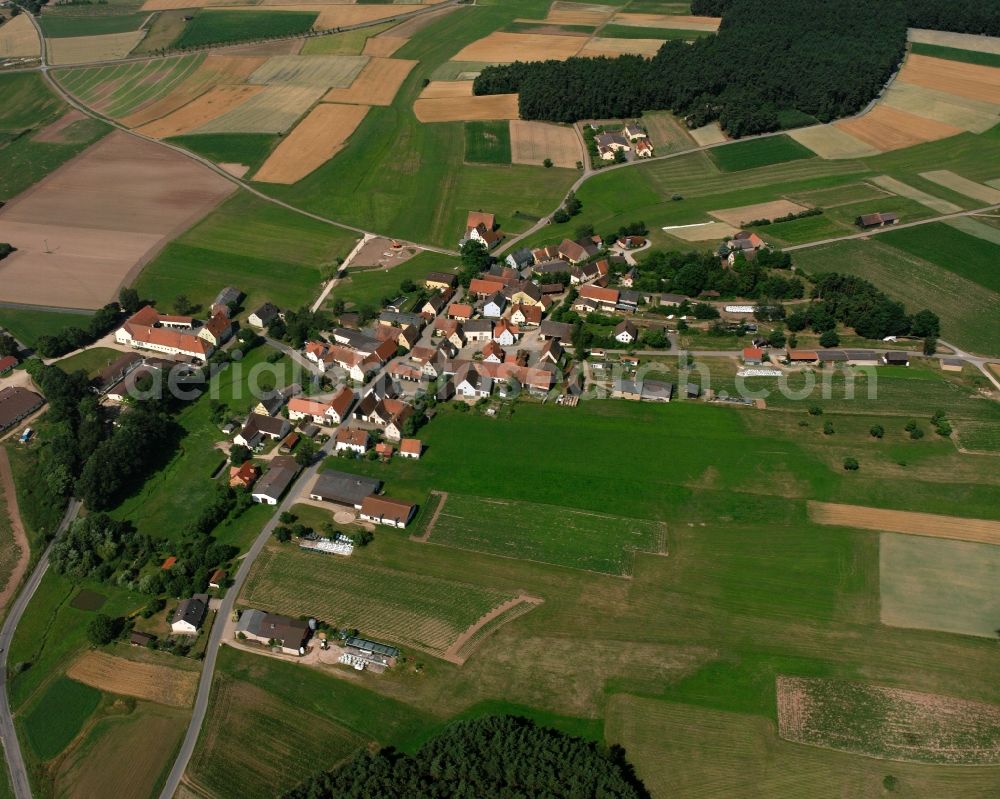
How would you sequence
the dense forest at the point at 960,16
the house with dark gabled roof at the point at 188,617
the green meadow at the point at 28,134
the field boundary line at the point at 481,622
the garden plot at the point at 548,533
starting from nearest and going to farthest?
the field boundary line at the point at 481,622 → the house with dark gabled roof at the point at 188,617 → the garden plot at the point at 548,533 → the green meadow at the point at 28,134 → the dense forest at the point at 960,16

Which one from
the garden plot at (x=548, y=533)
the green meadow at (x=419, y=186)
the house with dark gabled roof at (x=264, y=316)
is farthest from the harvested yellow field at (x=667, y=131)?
the garden plot at (x=548, y=533)

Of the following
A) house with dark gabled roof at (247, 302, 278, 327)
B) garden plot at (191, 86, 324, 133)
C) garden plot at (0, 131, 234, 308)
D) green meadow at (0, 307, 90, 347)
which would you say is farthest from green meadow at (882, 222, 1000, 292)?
green meadow at (0, 307, 90, 347)

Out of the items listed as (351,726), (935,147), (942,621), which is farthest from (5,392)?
(935,147)

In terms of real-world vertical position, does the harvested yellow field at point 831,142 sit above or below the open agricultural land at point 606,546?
above

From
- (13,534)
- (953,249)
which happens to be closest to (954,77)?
(953,249)

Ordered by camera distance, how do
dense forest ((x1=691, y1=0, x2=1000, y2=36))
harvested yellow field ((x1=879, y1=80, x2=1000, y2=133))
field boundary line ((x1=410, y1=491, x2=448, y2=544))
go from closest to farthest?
1. field boundary line ((x1=410, y1=491, x2=448, y2=544))
2. harvested yellow field ((x1=879, y1=80, x2=1000, y2=133))
3. dense forest ((x1=691, y1=0, x2=1000, y2=36))

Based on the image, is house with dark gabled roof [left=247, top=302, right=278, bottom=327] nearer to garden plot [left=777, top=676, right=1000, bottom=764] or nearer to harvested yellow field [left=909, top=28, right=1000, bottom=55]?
garden plot [left=777, top=676, right=1000, bottom=764]

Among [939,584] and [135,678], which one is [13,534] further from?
[939,584]

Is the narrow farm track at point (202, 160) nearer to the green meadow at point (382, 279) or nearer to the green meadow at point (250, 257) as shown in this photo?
the green meadow at point (250, 257)
